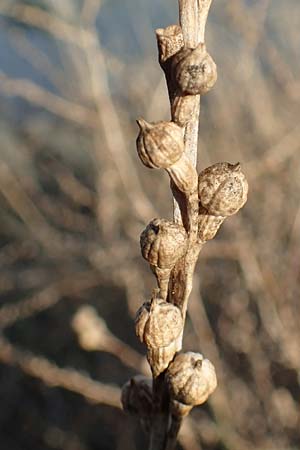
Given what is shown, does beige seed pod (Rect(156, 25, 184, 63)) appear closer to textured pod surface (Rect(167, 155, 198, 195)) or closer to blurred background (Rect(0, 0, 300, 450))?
textured pod surface (Rect(167, 155, 198, 195))

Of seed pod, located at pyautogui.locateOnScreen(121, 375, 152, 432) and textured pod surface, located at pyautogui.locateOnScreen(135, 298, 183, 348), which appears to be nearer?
textured pod surface, located at pyautogui.locateOnScreen(135, 298, 183, 348)

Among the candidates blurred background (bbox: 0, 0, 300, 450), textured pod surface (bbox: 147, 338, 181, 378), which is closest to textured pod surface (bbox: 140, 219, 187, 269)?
textured pod surface (bbox: 147, 338, 181, 378)

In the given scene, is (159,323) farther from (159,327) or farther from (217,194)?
(217,194)

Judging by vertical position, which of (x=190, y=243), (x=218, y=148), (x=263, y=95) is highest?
(x=263, y=95)

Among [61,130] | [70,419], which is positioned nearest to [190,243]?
[70,419]

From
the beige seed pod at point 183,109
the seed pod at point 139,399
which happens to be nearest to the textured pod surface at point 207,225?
the beige seed pod at point 183,109

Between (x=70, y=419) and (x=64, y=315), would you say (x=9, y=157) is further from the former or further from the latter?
(x=70, y=419)
